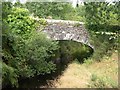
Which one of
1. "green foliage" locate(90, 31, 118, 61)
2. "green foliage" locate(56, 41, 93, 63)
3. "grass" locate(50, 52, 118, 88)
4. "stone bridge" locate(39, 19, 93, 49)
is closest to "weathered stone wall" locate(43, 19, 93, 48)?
"stone bridge" locate(39, 19, 93, 49)

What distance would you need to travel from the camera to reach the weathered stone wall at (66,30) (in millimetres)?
5605

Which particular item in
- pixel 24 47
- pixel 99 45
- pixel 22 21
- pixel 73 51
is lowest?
pixel 73 51

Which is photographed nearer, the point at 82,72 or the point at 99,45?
the point at 82,72

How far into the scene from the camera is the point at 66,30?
574 cm

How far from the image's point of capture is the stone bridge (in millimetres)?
5605

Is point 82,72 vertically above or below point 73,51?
below

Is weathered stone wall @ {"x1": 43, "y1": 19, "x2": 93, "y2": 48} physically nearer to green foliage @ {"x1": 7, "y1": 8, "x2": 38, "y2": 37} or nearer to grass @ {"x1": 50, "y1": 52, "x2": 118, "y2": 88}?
green foliage @ {"x1": 7, "y1": 8, "x2": 38, "y2": 37}

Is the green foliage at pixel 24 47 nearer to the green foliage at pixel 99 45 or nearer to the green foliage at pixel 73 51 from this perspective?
the green foliage at pixel 73 51

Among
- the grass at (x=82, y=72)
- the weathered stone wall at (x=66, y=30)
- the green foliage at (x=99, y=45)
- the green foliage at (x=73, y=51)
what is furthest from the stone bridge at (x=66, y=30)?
the grass at (x=82, y=72)

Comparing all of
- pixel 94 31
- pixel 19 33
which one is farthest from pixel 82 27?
pixel 19 33

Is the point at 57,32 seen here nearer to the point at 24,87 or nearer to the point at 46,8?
the point at 46,8

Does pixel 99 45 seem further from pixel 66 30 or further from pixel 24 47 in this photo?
pixel 24 47

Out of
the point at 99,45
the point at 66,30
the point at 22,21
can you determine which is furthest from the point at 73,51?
the point at 22,21

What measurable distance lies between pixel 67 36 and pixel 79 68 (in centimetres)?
68
